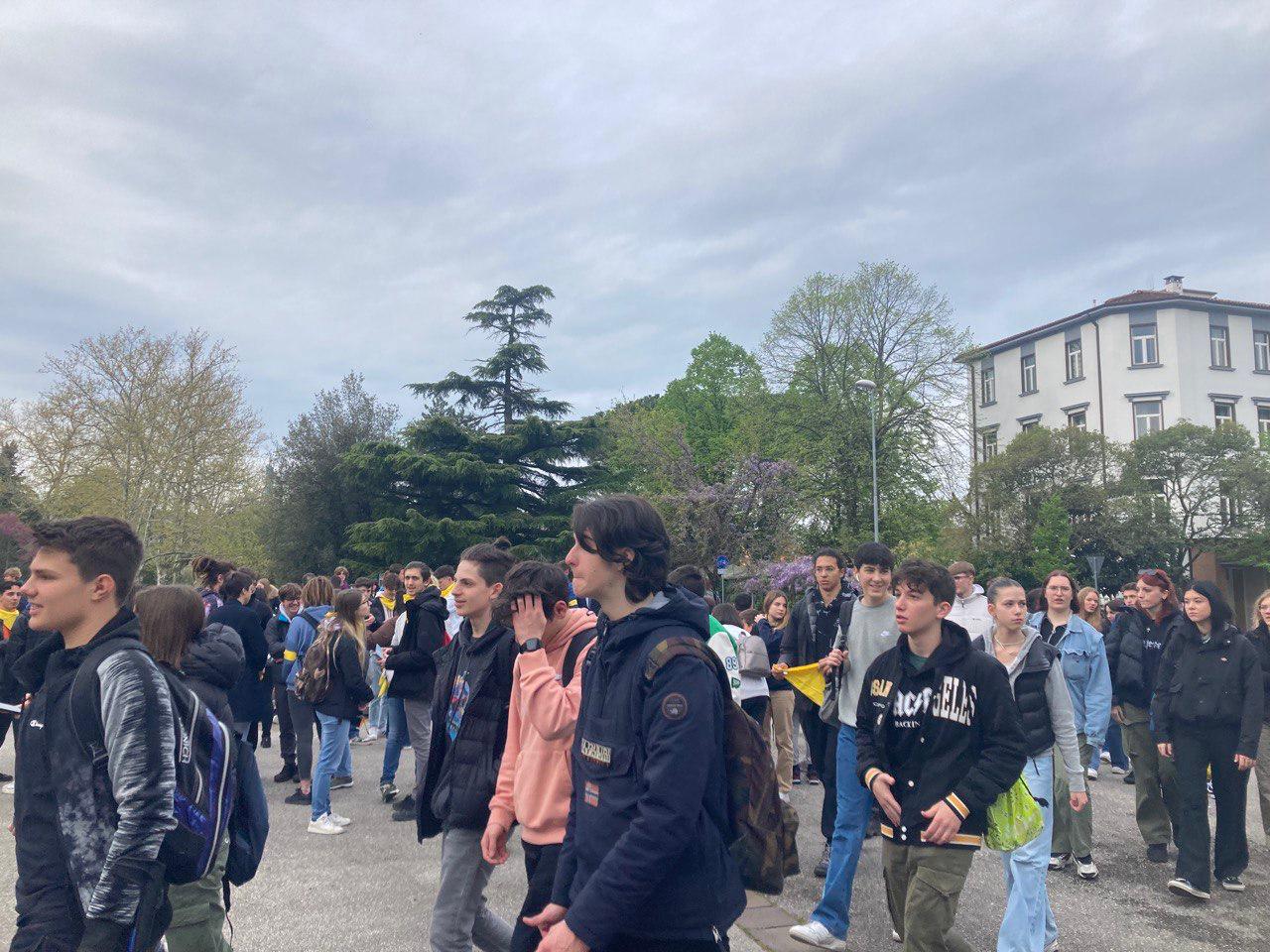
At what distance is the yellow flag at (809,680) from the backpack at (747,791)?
4.48 m

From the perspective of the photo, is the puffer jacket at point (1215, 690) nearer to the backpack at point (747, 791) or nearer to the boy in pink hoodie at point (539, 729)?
the boy in pink hoodie at point (539, 729)

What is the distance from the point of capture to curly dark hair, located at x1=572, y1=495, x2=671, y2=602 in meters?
2.68

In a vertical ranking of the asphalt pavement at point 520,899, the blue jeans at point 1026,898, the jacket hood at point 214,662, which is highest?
the jacket hood at point 214,662

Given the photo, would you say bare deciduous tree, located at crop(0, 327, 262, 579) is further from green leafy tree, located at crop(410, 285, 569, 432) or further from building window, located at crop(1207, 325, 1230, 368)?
building window, located at crop(1207, 325, 1230, 368)

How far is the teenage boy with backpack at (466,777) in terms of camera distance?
4.01 m

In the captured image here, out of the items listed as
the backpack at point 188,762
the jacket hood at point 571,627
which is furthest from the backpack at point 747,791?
the backpack at point 188,762

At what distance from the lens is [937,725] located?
159 inches

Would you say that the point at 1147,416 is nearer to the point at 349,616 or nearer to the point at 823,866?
the point at 823,866

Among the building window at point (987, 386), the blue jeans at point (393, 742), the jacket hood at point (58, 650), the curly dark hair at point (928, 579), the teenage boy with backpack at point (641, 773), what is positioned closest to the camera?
the teenage boy with backpack at point (641, 773)

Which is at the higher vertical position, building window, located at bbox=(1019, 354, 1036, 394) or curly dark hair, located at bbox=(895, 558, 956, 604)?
building window, located at bbox=(1019, 354, 1036, 394)

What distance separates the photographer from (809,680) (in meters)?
7.00

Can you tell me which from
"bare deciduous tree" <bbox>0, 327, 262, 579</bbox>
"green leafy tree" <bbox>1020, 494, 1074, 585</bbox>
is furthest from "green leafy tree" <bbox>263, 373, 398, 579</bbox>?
"green leafy tree" <bbox>1020, 494, 1074, 585</bbox>

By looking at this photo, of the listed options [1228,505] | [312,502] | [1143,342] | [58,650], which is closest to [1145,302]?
[1143,342]

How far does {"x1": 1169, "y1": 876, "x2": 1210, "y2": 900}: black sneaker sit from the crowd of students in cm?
2
